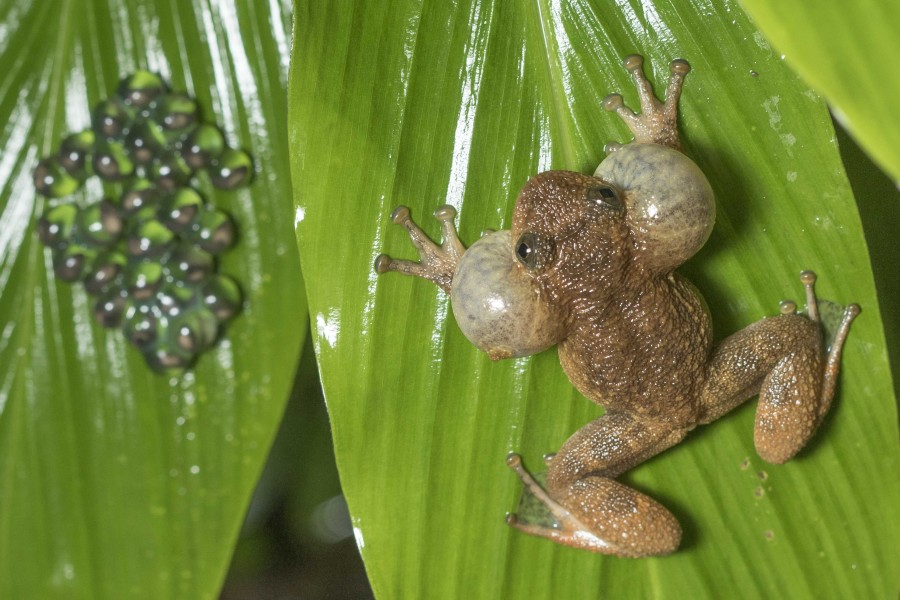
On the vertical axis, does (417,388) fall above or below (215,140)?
below

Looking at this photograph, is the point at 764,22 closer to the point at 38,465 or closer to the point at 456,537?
the point at 456,537

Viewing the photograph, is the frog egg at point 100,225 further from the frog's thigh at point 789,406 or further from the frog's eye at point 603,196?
the frog's thigh at point 789,406

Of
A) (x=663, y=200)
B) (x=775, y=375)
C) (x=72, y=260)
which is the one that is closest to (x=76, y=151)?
(x=72, y=260)

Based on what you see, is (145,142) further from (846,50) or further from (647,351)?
(846,50)

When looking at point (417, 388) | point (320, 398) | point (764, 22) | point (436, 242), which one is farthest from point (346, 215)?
point (320, 398)

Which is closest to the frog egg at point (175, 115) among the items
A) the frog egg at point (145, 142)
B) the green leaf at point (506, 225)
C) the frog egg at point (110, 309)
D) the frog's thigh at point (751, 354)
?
the frog egg at point (145, 142)

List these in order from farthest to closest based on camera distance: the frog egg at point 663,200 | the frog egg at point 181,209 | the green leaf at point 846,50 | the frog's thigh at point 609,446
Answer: the frog egg at point 181,209 → the frog's thigh at point 609,446 → the frog egg at point 663,200 → the green leaf at point 846,50
